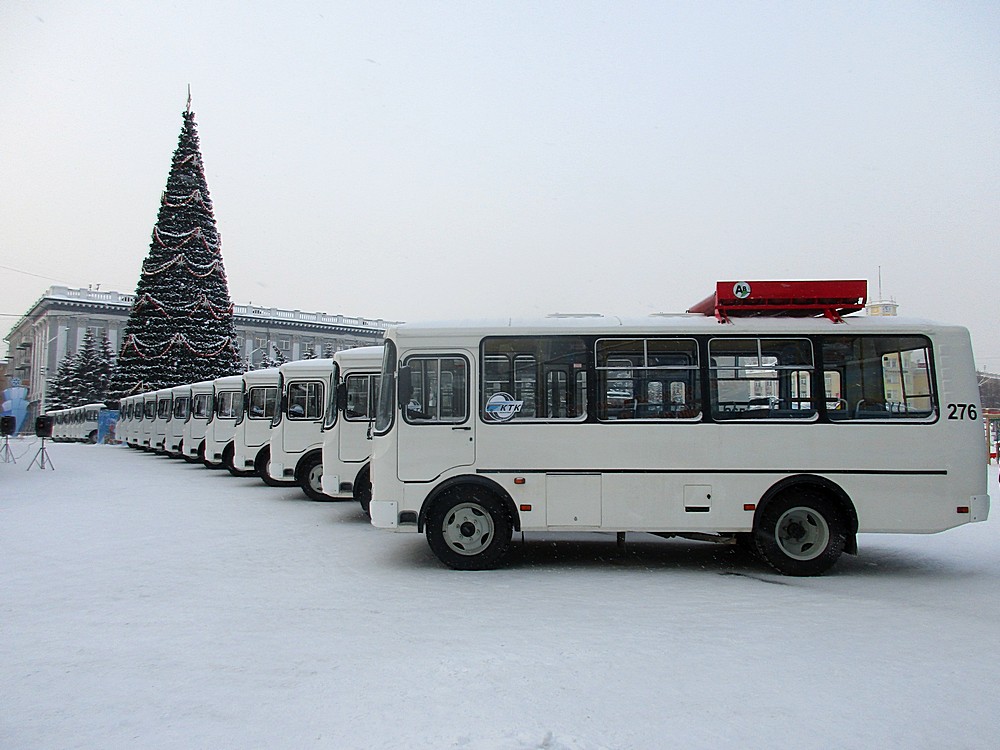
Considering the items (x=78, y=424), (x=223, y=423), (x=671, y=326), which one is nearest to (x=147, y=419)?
(x=223, y=423)

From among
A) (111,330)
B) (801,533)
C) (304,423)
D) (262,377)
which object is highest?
(111,330)

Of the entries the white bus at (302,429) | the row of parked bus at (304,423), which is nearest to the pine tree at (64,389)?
the row of parked bus at (304,423)

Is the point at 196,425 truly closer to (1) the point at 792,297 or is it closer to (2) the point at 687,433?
(2) the point at 687,433

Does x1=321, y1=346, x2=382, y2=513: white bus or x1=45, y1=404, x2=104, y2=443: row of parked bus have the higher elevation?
x1=45, y1=404, x2=104, y2=443: row of parked bus

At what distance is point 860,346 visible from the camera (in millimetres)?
8547

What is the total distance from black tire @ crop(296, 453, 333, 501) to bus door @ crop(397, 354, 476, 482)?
721cm

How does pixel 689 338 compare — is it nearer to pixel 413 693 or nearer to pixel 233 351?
pixel 413 693

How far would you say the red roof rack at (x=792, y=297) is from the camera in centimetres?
867

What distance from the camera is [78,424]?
169ft

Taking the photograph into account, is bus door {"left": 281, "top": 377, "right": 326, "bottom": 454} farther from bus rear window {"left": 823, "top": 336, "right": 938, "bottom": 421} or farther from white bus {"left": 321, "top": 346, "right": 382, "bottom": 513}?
bus rear window {"left": 823, "top": 336, "right": 938, "bottom": 421}

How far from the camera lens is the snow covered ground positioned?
432 centimetres

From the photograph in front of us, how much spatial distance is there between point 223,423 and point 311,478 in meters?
7.08

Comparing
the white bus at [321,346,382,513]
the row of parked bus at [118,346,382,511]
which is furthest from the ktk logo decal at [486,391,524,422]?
the white bus at [321,346,382,513]

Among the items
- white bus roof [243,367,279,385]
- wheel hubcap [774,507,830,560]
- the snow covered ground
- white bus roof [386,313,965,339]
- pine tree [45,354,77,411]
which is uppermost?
pine tree [45,354,77,411]
